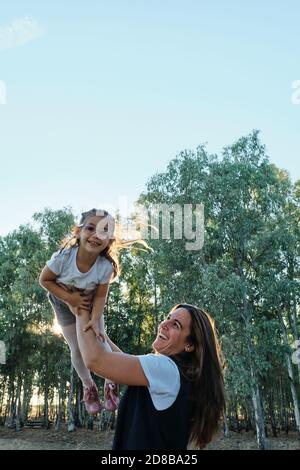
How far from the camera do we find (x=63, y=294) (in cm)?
246

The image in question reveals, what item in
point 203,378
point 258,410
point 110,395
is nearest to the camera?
point 203,378

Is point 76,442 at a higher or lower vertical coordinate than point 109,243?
lower

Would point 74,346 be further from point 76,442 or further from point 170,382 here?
point 76,442

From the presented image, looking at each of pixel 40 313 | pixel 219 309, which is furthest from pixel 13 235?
pixel 219 309

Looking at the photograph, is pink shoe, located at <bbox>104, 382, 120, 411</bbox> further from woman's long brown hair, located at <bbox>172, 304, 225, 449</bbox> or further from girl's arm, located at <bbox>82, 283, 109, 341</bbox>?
woman's long brown hair, located at <bbox>172, 304, 225, 449</bbox>

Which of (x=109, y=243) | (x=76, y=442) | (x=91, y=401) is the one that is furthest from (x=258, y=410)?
(x=109, y=243)

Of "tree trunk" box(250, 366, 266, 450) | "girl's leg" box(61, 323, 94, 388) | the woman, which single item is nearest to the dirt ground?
"tree trunk" box(250, 366, 266, 450)

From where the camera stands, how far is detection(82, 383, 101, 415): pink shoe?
9.45ft

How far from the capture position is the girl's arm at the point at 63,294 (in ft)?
7.94

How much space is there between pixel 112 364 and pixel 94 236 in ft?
2.84

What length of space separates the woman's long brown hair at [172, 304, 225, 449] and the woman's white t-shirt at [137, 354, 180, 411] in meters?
0.15

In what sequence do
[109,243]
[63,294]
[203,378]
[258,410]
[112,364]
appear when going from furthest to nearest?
1. [258,410]
2. [109,243]
3. [63,294]
4. [203,378]
5. [112,364]

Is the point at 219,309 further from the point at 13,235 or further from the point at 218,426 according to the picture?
the point at 218,426

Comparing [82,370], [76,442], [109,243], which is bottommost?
[76,442]
